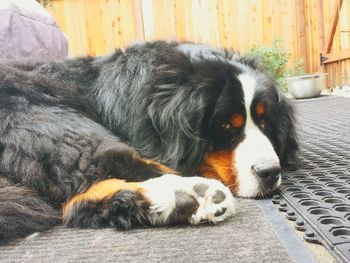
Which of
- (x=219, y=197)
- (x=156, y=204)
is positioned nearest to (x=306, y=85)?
(x=219, y=197)

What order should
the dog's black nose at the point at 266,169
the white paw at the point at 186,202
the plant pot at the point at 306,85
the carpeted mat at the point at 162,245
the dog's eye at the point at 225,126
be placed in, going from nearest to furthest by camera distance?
the carpeted mat at the point at 162,245, the white paw at the point at 186,202, the dog's black nose at the point at 266,169, the dog's eye at the point at 225,126, the plant pot at the point at 306,85

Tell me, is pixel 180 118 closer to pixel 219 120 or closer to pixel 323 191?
pixel 219 120

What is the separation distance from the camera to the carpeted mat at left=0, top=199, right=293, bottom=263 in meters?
1.01

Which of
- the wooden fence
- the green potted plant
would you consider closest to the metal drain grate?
the green potted plant

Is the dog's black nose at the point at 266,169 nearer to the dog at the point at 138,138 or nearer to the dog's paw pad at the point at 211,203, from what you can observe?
the dog at the point at 138,138

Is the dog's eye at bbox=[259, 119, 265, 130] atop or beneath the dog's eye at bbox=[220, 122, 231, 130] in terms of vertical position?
beneath

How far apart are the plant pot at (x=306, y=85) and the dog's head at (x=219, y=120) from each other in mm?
3827

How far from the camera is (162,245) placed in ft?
3.61

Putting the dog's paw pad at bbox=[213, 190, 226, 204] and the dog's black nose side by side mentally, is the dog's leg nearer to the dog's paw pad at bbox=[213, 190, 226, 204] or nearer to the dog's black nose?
the dog's paw pad at bbox=[213, 190, 226, 204]

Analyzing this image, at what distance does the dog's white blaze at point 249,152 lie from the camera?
1.54 m

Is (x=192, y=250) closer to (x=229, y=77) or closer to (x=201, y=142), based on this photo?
(x=201, y=142)

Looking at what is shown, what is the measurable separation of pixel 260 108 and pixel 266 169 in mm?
321

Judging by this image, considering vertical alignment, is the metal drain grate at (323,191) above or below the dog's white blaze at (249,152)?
below

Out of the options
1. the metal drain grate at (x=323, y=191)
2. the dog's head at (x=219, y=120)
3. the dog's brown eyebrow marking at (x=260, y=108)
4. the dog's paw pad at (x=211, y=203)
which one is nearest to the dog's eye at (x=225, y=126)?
the dog's head at (x=219, y=120)
